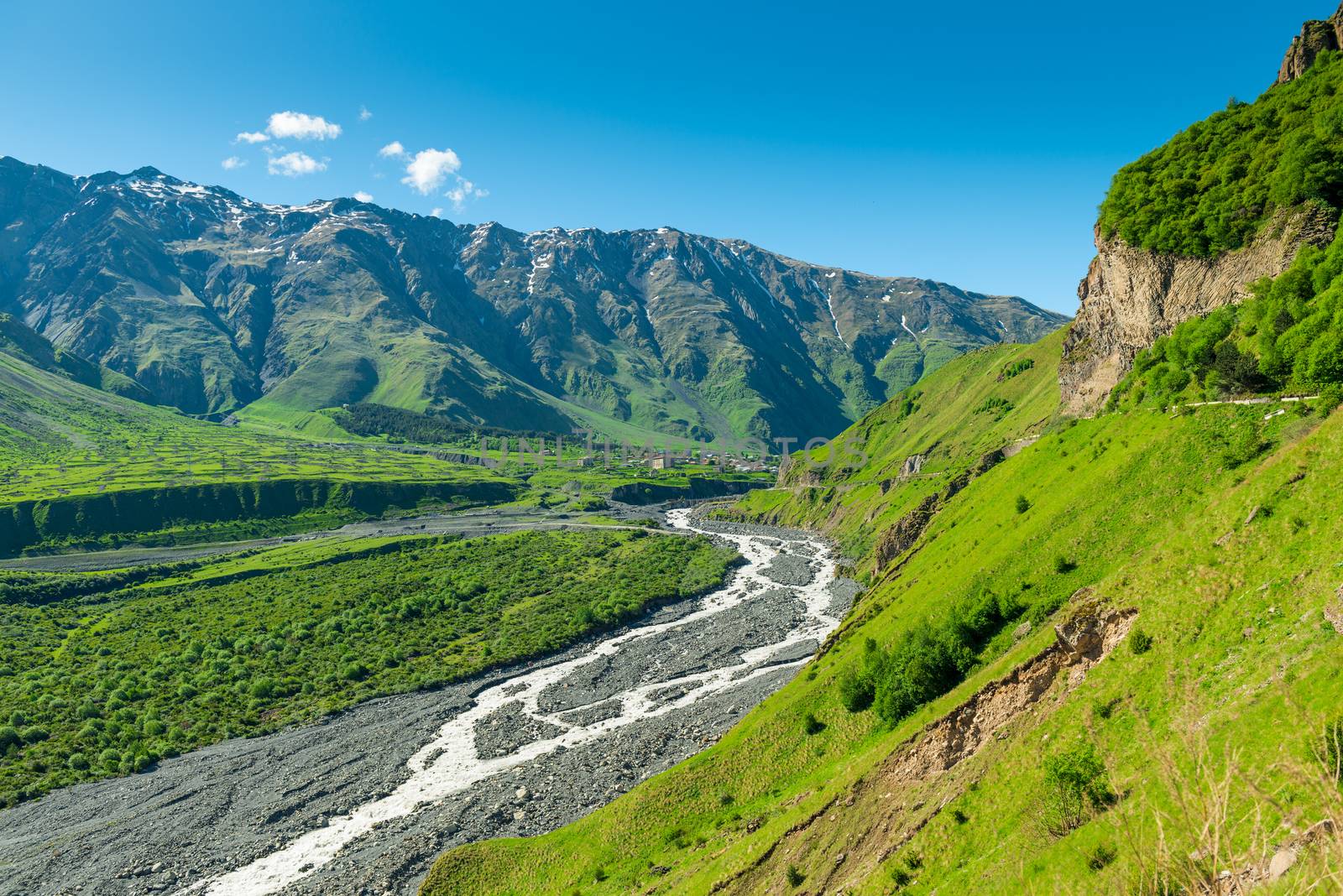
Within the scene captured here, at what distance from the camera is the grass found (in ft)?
273

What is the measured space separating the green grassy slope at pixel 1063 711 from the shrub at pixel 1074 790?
0.69 m

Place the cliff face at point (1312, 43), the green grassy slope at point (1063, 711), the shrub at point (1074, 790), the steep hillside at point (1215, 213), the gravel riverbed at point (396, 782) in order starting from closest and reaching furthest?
the green grassy slope at point (1063, 711), the shrub at point (1074, 790), the gravel riverbed at point (396, 782), the steep hillside at point (1215, 213), the cliff face at point (1312, 43)

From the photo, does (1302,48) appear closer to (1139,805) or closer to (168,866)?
(1139,805)

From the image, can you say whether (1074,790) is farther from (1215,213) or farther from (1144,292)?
(1144,292)

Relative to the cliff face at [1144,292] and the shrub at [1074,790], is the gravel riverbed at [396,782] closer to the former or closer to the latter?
the shrub at [1074,790]

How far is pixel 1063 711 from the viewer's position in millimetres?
29078

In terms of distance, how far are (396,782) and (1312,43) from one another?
113358mm

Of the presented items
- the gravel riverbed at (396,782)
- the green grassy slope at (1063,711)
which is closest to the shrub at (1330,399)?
the green grassy slope at (1063,711)

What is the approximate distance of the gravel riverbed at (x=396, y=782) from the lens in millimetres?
53938

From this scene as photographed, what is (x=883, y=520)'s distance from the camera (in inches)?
5960

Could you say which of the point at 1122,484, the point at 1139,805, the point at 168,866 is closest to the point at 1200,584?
the point at 1139,805

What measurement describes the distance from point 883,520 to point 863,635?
308 feet

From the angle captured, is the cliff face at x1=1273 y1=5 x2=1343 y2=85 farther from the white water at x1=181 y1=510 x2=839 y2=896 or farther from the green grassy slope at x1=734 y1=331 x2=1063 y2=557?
the white water at x1=181 y1=510 x2=839 y2=896

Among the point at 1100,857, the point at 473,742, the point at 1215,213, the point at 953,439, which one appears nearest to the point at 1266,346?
the point at 1215,213
